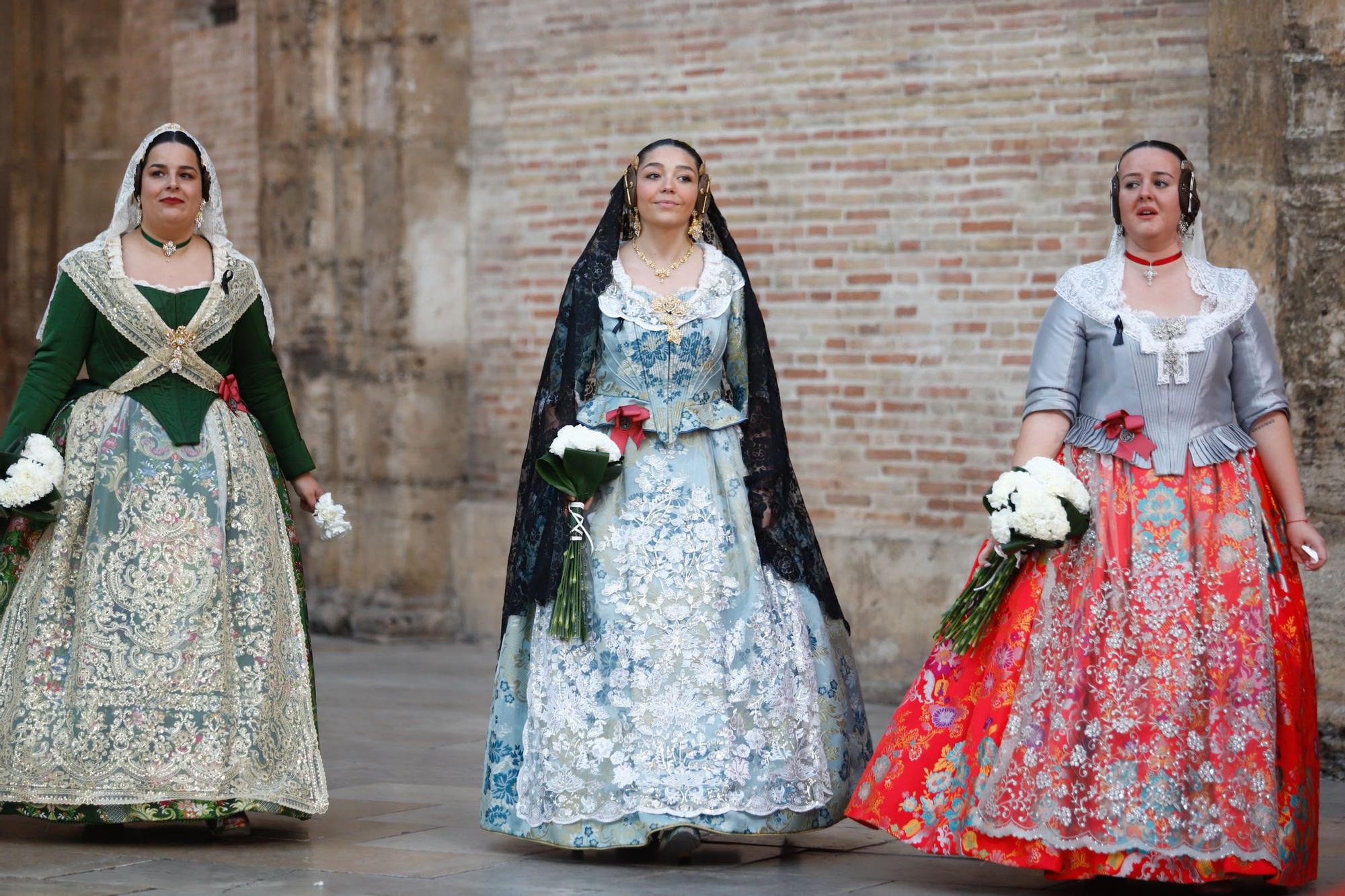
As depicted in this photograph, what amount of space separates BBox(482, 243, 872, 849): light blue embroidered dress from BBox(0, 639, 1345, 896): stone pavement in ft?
0.45

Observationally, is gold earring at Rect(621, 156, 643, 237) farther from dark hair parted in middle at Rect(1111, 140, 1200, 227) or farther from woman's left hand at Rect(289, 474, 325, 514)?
dark hair parted in middle at Rect(1111, 140, 1200, 227)

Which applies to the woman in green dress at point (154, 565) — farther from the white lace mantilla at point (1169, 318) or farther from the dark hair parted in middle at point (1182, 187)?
the dark hair parted in middle at point (1182, 187)

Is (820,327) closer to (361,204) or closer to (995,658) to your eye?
(361,204)

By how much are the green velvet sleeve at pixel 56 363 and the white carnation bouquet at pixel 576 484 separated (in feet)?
4.57

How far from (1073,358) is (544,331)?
17.3 ft

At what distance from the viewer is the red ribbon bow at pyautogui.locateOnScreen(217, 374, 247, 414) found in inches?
234

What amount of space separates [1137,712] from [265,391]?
272 centimetres

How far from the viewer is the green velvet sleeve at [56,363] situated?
5820mm

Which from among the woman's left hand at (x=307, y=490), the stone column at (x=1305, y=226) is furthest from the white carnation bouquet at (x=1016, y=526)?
the stone column at (x=1305, y=226)

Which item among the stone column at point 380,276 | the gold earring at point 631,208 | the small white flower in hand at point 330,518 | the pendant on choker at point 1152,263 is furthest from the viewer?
the stone column at point 380,276

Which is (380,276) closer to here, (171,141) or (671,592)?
(171,141)

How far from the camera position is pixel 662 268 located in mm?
5855

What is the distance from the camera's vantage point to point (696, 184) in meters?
5.82

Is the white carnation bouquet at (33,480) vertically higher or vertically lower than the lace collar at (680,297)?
lower
